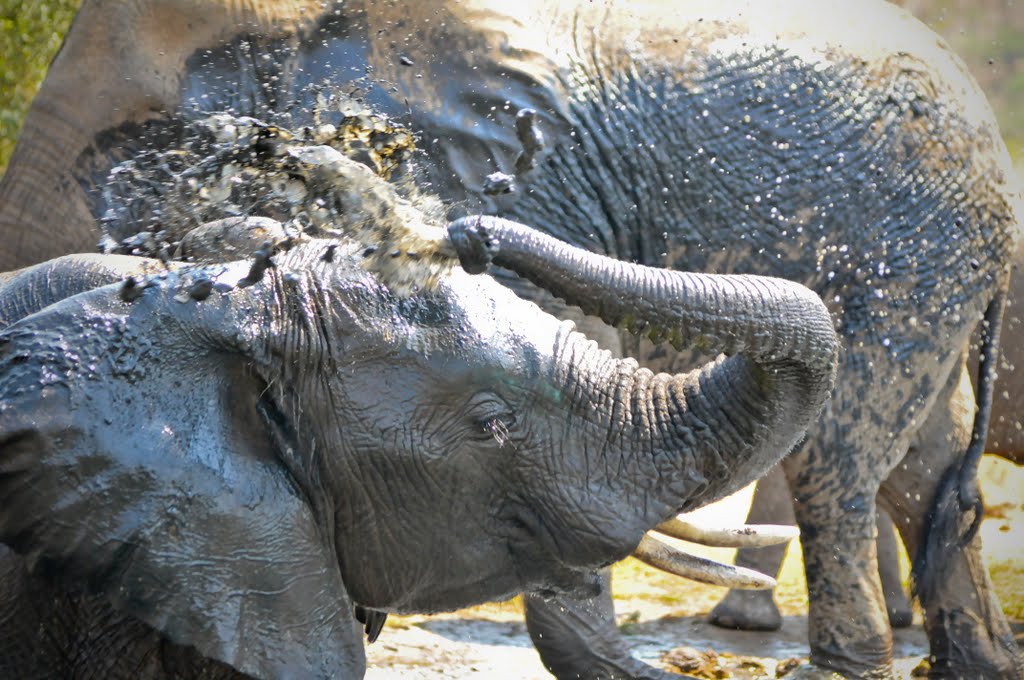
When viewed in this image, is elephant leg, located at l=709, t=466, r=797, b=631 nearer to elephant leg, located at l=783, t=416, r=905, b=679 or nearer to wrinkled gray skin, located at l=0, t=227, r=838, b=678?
elephant leg, located at l=783, t=416, r=905, b=679

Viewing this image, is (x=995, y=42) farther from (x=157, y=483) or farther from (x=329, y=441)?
(x=157, y=483)

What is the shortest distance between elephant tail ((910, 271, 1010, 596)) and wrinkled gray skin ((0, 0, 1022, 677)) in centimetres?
28

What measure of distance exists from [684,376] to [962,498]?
323cm

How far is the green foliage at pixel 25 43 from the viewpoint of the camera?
818 centimetres

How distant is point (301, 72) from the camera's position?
525 centimetres

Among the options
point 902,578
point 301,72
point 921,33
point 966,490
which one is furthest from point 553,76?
point 902,578

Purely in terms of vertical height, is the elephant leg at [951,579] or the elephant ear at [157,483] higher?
the elephant ear at [157,483]

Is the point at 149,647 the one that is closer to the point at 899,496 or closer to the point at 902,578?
the point at 899,496

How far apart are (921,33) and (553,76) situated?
51.7 inches

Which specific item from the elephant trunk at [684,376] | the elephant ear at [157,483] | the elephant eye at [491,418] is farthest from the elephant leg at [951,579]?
the elephant ear at [157,483]

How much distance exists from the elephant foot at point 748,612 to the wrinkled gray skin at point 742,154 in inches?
50.3

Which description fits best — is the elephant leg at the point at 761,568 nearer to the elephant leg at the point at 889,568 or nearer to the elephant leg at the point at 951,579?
the elephant leg at the point at 889,568

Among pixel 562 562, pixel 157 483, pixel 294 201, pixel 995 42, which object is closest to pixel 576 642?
pixel 562 562

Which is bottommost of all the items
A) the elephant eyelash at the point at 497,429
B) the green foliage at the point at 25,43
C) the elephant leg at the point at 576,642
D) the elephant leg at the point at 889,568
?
the elephant leg at the point at 889,568
